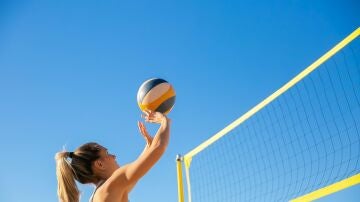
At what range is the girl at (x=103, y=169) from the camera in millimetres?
2424

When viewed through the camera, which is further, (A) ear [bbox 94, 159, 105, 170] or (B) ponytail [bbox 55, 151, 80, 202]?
(A) ear [bbox 94, 159, 105, 170]

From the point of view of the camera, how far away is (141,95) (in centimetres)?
405

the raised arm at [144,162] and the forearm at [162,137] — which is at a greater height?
the forearm at [162,137]

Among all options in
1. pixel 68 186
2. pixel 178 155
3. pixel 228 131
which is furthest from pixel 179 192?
pixel 68 186

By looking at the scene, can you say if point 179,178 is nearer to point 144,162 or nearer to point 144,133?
point 144,133

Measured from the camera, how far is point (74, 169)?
279 cm

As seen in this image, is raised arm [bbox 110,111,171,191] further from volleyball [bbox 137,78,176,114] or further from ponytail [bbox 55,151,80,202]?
volleyball [bbox 137,78,176,114]

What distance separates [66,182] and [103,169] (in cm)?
23

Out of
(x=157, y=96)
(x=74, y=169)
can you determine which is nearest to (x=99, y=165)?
(x=74, y=169)

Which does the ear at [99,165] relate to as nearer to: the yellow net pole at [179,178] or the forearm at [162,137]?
the forearm at [162,137]

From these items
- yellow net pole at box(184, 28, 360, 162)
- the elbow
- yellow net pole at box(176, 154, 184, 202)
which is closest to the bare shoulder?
the elbow

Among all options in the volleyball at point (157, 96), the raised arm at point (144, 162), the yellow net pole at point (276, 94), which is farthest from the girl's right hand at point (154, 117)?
the yellow net pole at point (276, 94)

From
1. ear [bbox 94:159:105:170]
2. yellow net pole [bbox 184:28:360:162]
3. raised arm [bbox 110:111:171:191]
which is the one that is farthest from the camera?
→ yellow net pole [bbox 184:28:360:162]

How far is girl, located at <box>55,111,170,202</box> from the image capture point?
242 cm
